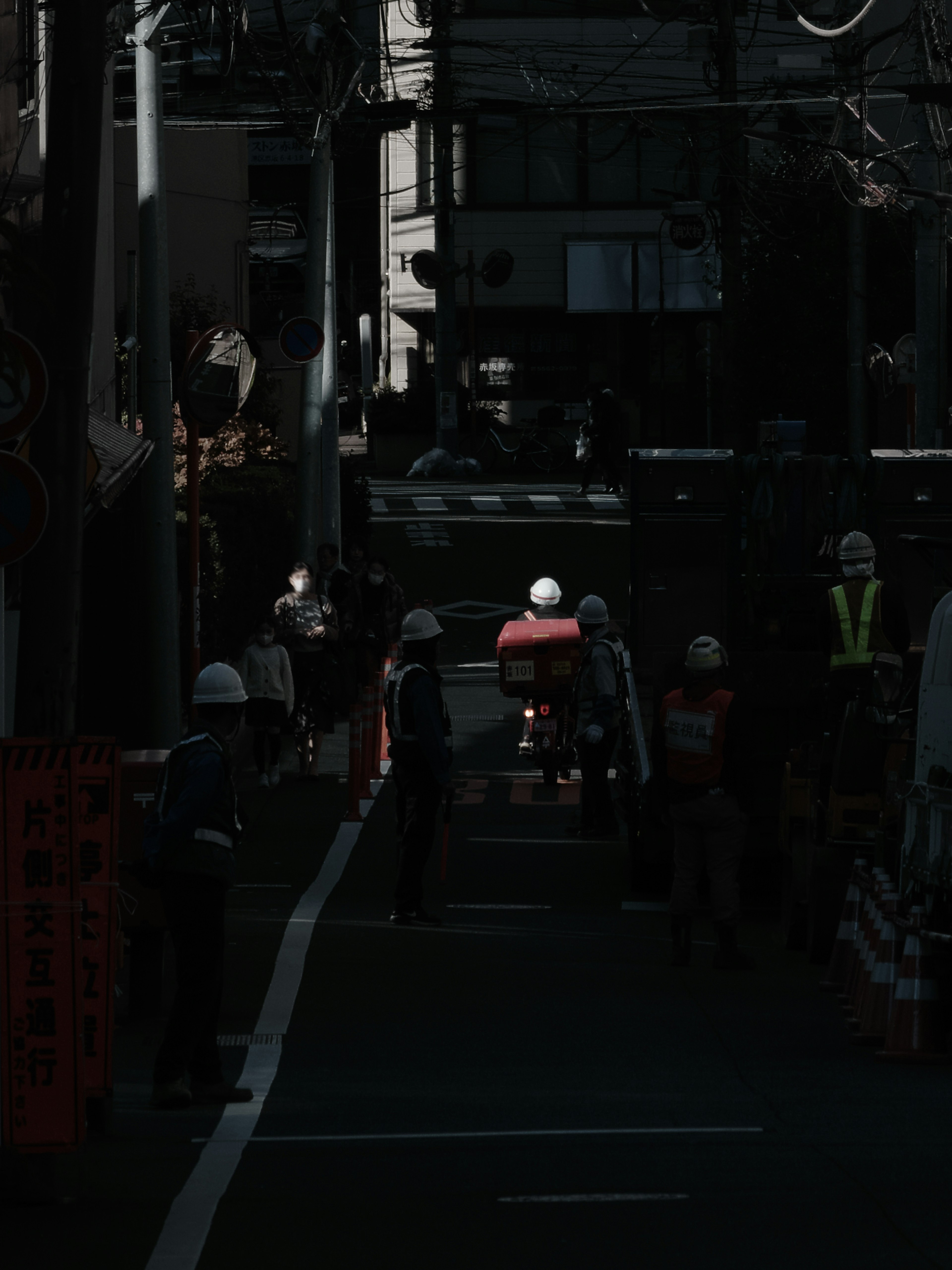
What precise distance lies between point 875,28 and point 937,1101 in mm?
36949

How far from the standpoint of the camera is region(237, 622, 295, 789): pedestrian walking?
1941 centimetres

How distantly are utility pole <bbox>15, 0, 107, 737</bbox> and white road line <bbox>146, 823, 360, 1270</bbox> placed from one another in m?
1.72

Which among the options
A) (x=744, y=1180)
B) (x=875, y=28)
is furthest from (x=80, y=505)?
(x=875, y=28)

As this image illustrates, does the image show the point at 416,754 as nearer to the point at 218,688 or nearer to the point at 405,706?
the point at 405,706

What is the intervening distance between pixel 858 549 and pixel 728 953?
113 inches

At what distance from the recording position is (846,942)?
11.4 meters

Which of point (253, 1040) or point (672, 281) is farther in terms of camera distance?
point (672, 281)

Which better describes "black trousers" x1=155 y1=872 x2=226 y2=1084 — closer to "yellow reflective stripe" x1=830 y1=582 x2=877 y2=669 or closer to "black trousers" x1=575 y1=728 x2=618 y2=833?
"yellow reflective stripe" x1=830 y1=582 x2=877 y2=669

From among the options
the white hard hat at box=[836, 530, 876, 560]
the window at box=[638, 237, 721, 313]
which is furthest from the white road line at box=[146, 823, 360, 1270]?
the window at box=[638, 237, 721, 313]

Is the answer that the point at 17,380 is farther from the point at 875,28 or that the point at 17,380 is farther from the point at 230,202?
the point at 875,28

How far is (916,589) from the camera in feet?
66.1

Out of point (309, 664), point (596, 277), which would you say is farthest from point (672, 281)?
point (309, 664)

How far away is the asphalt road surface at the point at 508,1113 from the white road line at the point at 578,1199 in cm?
2

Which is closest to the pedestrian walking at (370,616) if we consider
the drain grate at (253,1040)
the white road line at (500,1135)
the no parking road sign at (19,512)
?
the drain grate at (253,1040)
